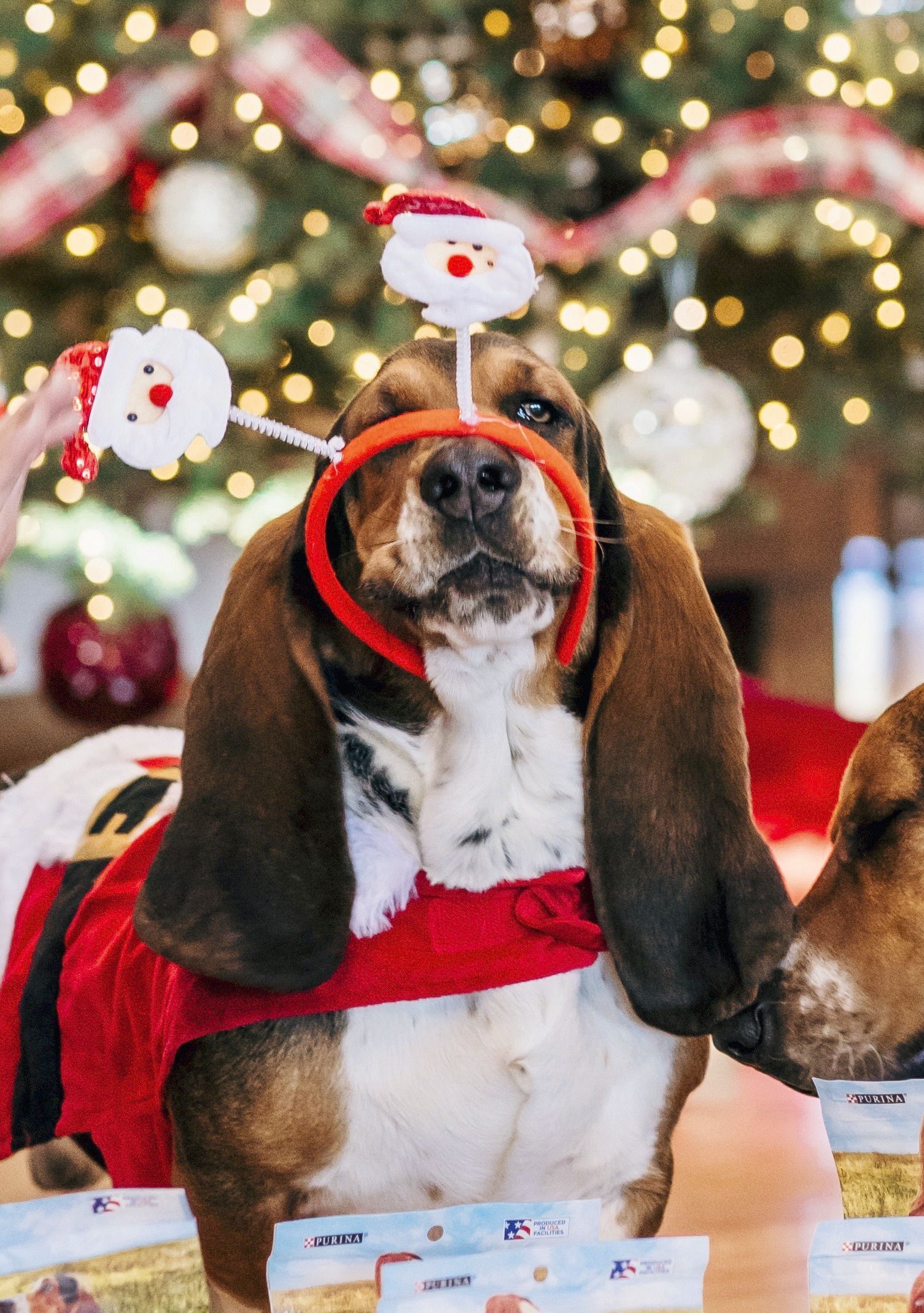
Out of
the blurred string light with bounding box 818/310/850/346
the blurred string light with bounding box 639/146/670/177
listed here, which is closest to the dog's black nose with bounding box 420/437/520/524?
the blurred string light with bounding box 639/146/670/177

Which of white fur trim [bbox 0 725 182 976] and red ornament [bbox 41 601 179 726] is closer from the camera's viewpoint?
white fur trim [bbox 0 725 182 976]

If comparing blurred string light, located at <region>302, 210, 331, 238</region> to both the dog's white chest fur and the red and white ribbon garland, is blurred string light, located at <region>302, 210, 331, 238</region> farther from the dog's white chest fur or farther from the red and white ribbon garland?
the dog's white chest fur

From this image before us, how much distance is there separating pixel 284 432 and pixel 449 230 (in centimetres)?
25

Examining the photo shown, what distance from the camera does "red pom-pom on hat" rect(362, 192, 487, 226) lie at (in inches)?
49.7

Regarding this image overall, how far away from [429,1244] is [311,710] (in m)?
0.56

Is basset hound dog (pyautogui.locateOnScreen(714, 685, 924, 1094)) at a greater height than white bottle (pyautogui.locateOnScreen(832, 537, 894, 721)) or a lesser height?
greater

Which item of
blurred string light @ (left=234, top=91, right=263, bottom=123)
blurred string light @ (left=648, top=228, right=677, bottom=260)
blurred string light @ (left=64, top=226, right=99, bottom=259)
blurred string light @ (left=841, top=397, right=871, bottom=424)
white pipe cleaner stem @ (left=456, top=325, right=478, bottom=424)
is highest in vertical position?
white pipe cleaner stem @ (left=456, top=325, right=478, bottom=424)

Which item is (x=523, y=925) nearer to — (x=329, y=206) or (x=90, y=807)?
(x=90, y=807)

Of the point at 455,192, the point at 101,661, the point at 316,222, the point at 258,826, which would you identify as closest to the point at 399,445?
the point at 258,826

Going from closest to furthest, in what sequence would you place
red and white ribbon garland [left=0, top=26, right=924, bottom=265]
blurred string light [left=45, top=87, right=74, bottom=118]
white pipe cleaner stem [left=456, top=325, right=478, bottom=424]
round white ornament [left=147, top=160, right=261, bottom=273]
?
1. white pipe cleaner stem [left=456, top=325, right=478, bottom=424]
2. round white ornament [left=147, top=160, right=261, bottom=273]
3. red and white ribbon garland [left=0, top=26, right=924, bottom=265]
4. blurred string light [left=45, top=87, right=74, bottom=118]

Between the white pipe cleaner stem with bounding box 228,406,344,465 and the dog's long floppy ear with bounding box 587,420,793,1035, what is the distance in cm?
35

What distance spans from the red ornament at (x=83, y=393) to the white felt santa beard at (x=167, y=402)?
0.6 inches

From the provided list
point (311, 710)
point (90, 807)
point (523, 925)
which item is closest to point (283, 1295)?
point (523, 925)

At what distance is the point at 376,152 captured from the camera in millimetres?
3660
